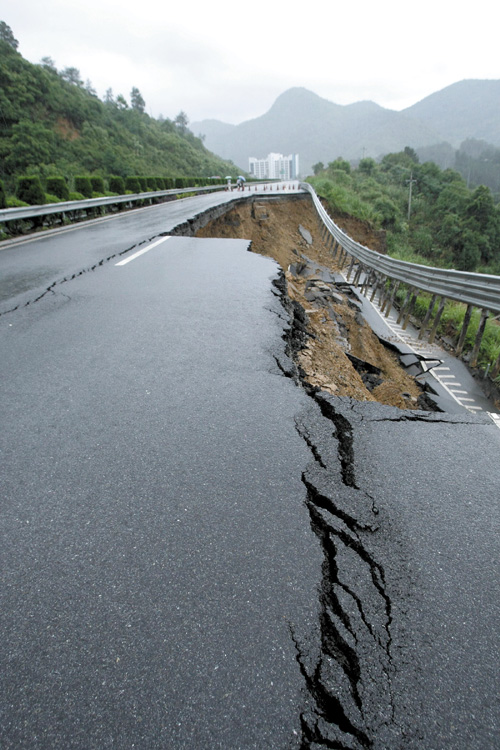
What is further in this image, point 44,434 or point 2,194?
point 2,194

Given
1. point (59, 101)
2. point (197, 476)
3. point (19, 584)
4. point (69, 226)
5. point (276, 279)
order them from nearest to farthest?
point (19, 584), point (197, 476), point (276, 279), point (69, 226), point (59, 101)

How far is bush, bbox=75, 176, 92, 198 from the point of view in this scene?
15.2 metres

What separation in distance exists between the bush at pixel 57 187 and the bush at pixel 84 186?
6.72ft

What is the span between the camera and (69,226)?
11133mm

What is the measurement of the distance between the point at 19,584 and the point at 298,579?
108cm

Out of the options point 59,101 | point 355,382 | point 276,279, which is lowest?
point 355,382

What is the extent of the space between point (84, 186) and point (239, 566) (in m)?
17.4

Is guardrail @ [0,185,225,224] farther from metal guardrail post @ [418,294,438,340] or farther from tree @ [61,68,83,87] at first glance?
tree @ [61,68,83,87]

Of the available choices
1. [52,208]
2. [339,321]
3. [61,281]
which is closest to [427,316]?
[339,321]

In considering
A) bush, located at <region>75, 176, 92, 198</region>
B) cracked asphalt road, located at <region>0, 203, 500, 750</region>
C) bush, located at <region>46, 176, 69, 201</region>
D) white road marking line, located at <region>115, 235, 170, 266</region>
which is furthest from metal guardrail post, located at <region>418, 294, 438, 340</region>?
bush, located at <region>75, 176, 92, 198</region>

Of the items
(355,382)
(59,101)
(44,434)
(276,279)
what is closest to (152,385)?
(44,434)

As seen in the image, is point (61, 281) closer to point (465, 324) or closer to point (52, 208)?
point (52, 208)

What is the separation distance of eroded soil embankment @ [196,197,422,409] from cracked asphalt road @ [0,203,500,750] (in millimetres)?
1444

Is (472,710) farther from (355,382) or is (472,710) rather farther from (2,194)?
(2,194)
